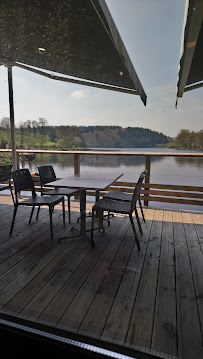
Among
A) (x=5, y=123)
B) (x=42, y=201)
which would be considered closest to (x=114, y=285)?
(x=42, y=201)

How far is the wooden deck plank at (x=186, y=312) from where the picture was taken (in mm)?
1061

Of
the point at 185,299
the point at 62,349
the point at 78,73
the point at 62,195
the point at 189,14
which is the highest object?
the point at 78,73

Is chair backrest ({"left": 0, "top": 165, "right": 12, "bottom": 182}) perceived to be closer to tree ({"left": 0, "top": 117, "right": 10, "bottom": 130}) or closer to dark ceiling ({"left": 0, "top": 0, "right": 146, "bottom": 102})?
tree ({"left": 0, "top": 117, "right": 10, "bottom": 130})

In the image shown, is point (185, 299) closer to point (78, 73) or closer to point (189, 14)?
point (189, 14)

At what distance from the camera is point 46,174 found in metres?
3.11

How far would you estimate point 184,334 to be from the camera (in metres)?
1.16

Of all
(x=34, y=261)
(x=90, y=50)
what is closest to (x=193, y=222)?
(x=34, y=261)

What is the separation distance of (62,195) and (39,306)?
5.23ft

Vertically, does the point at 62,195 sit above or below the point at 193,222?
above

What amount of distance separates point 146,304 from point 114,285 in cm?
28

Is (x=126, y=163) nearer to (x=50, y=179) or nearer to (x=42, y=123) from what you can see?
(x=50, y=179)

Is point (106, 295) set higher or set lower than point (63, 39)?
lower

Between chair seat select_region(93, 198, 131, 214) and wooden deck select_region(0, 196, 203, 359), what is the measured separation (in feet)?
1.30

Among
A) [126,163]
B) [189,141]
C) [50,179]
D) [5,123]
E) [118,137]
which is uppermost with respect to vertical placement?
[5,123]
